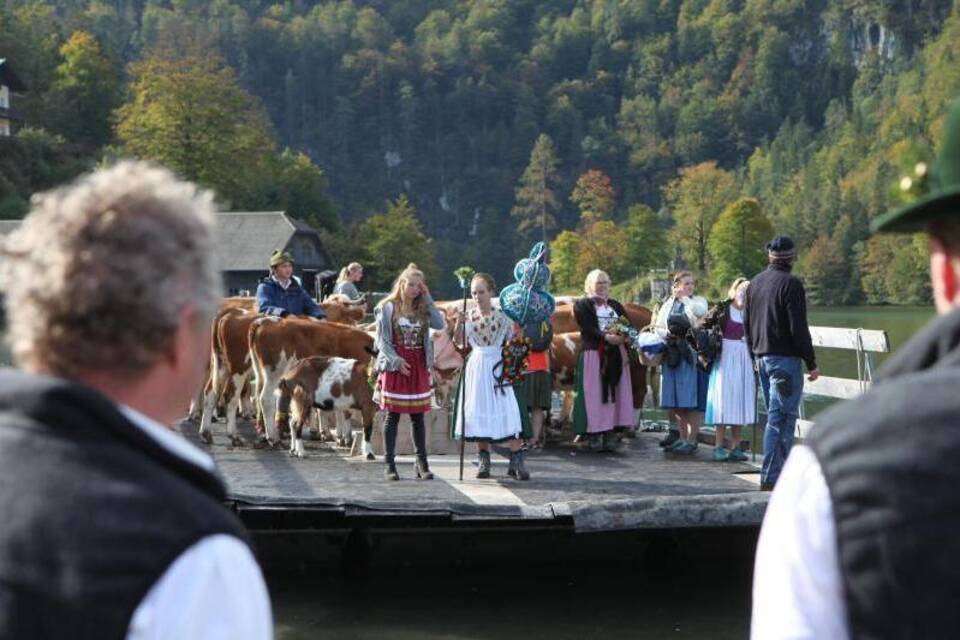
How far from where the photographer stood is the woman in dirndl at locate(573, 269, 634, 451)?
14109mm

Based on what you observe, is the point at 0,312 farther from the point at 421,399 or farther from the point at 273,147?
the point at 273,147

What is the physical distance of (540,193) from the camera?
18588 centimetres

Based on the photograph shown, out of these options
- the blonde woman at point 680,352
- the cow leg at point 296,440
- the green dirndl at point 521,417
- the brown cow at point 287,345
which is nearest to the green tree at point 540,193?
the brown cow at point 287,345

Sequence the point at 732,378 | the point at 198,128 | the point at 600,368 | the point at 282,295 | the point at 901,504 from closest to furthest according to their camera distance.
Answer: the point at 901,504
the point at 732,378
the point at 600,368
the point at 282,295
the point at 198,128

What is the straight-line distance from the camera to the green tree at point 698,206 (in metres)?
141

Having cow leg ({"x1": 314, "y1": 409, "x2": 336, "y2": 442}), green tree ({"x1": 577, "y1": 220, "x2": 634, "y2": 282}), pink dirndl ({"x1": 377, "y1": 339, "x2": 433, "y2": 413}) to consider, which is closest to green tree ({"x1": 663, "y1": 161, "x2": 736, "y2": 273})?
green tree ({"x1": 577, "y1": 220, "x2": 634, "y2": 282})

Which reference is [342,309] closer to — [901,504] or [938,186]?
[938,186]

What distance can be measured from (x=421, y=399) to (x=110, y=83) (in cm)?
10319

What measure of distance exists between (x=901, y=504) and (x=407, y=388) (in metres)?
10.0

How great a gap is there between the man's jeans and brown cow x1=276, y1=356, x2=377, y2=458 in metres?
3.94

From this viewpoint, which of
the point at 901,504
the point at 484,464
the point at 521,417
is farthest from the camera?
the point at 521,417

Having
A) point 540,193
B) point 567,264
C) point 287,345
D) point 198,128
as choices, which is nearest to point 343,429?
point 287,345

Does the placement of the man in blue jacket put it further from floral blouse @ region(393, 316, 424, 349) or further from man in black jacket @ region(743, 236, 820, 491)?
man in black jacket @ region(743, 236, 820, 491)

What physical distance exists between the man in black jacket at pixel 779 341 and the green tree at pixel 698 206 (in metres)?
126
